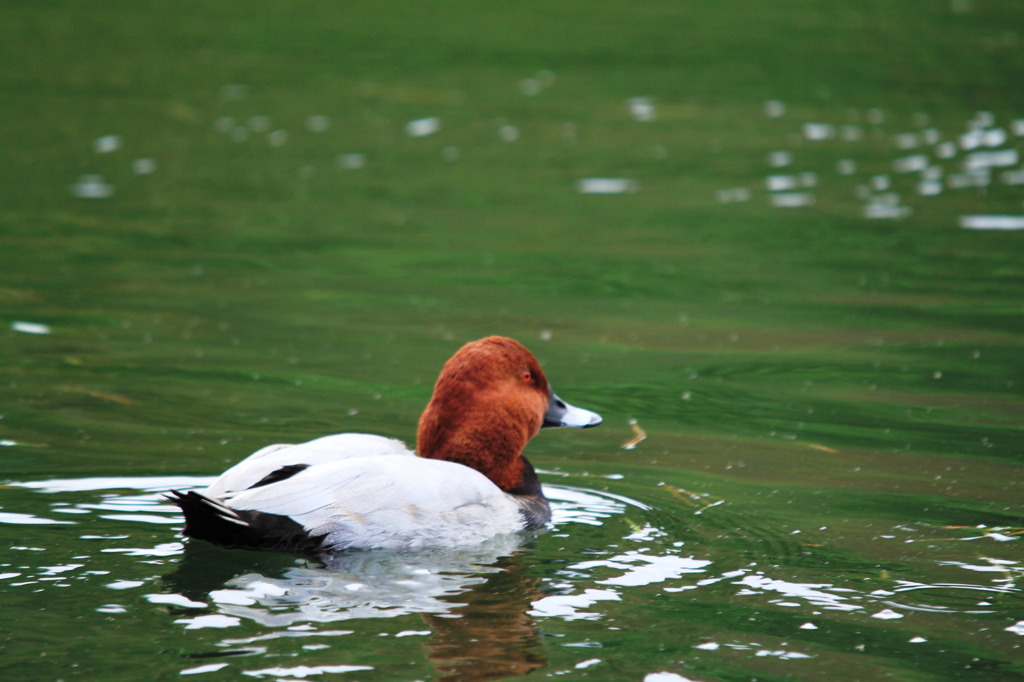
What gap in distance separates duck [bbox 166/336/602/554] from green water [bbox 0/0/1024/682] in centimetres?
11

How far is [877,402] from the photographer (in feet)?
Answer: 24.3

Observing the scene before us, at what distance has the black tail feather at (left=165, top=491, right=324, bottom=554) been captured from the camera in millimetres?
4848

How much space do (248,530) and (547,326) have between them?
4.10 m

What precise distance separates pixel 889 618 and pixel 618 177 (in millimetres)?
8823

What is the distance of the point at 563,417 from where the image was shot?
6.20 meters

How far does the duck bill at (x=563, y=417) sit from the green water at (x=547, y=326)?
0.91ft

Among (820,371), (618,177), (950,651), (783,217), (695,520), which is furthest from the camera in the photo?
Result: (618,177)

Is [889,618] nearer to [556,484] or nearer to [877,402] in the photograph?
[556,484]

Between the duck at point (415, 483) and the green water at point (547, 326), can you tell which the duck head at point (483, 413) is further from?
the green water at point (547, 326)

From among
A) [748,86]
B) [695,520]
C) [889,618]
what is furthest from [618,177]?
[889,618]

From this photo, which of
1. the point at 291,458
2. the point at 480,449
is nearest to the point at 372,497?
the point at 291,458

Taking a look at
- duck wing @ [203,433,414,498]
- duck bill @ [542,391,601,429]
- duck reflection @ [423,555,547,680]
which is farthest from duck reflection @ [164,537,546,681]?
duck bill @ [542,391,601,429]

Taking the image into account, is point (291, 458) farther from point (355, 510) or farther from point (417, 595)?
point (417, 595)

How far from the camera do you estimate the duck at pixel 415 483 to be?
496 cm
